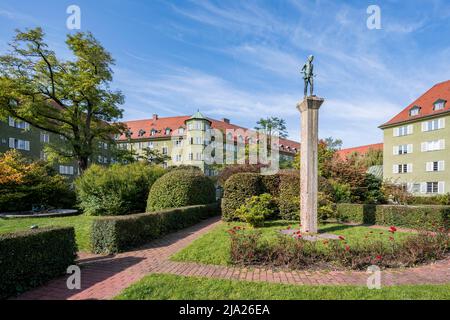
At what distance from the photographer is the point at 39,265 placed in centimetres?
477

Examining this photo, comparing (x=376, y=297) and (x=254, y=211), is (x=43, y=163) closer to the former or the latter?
(x=254, y=211)

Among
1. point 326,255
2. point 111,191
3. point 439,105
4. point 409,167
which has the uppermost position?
point 439,105

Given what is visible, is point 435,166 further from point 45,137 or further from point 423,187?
point 45,137

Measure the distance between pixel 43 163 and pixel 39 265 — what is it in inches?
760

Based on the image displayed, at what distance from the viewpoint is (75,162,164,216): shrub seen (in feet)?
47.2

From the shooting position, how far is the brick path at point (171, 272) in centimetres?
435

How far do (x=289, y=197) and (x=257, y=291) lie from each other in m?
8.66

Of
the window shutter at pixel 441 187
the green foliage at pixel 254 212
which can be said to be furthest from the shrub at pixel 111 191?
the window shutter at pixel 441 187

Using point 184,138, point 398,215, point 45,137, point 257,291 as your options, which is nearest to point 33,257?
point 257,291

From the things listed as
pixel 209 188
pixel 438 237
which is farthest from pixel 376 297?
pixel 209 188

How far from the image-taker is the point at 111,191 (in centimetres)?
1447

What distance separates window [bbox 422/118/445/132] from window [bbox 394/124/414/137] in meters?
1.54

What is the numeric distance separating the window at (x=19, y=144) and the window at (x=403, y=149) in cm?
5239

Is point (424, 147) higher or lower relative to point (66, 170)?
higher
